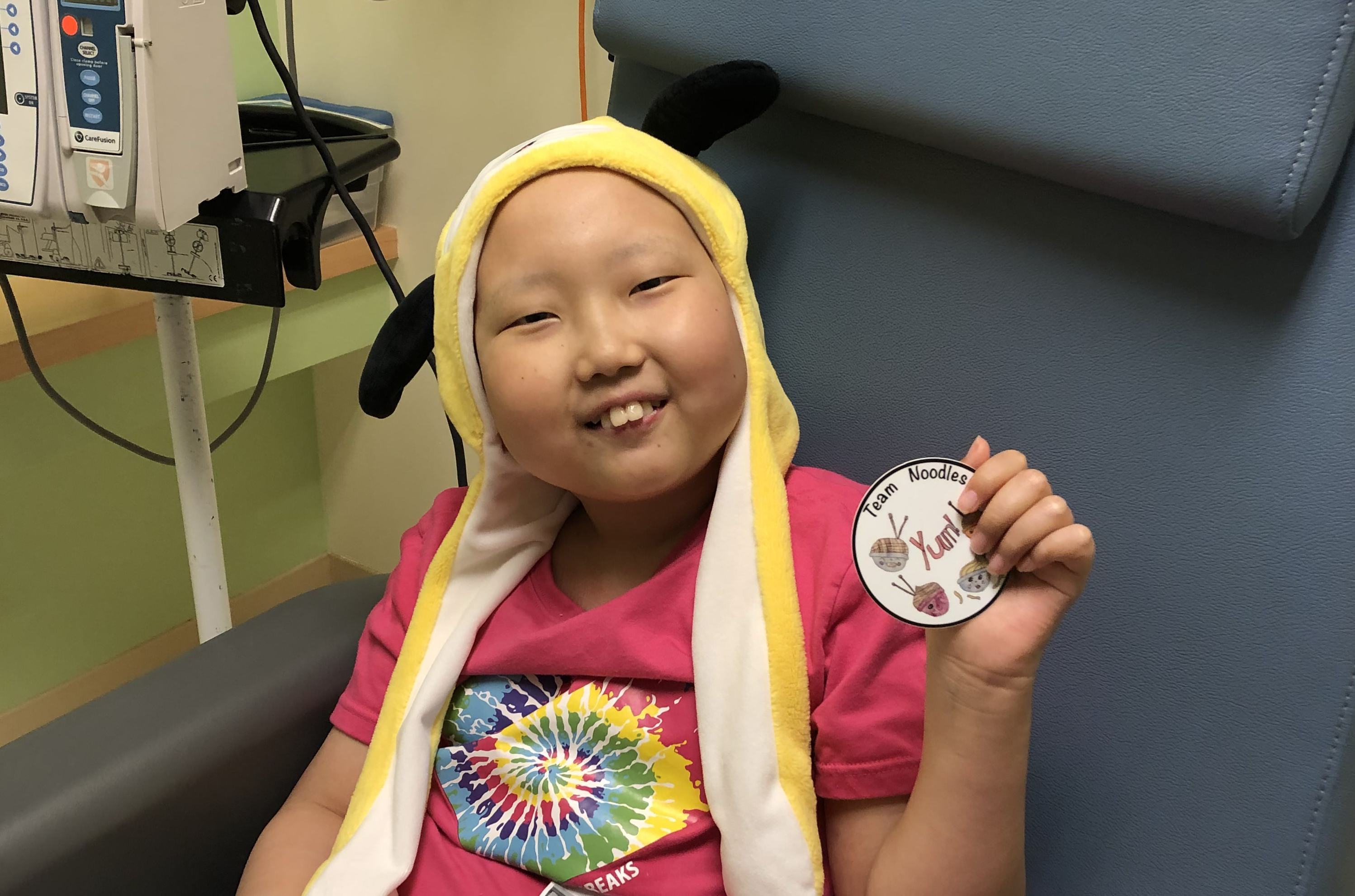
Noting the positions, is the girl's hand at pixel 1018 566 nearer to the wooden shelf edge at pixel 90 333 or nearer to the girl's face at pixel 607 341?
the girl's face at pixel 607 341

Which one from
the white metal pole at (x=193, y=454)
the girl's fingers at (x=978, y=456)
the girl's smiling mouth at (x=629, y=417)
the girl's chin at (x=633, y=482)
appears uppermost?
the girl's fingers at (x=978, y=456)

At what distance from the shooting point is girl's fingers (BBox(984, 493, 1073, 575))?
1.74 ft

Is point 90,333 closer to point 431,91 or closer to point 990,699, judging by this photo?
point 431,91

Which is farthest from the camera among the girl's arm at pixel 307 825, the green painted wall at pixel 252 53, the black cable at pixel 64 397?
the green painted wall at pixel 252 53

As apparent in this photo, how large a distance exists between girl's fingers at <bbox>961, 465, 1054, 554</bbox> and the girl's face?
0.22 metres

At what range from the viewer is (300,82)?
145 centimetres

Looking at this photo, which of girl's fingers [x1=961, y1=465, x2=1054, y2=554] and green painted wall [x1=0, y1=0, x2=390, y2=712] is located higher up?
girl's fingers [x1=961, y1=465, x2=1054, y2=554]

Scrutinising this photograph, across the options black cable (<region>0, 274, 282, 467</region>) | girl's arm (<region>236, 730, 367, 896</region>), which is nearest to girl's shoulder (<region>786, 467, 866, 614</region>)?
girl's arm (<region>236, 730, 367, 896</region>)

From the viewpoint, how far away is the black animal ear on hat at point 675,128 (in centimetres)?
75

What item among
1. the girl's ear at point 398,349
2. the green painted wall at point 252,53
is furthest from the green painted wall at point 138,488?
the girl's ear at point 398,349

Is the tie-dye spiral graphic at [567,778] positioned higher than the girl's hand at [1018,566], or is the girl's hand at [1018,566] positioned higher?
the girl's hand at [1018,566]

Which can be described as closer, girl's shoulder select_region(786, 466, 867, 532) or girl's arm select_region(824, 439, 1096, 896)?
girl's arm select_region(824, 439, 1096, 896)

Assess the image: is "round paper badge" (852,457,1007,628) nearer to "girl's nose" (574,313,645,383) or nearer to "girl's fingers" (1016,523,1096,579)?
"girl's fingers" (1016,523,1096,579)

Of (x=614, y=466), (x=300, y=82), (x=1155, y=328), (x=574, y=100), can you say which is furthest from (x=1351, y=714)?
(x=300, y=82)
